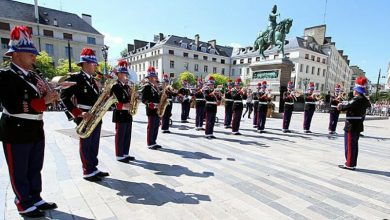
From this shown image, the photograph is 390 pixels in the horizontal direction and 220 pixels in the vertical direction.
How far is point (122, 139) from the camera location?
538cm

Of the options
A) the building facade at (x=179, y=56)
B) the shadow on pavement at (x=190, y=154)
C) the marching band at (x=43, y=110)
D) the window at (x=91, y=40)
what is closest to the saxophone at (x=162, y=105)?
the marching band at (x=43, y=110)

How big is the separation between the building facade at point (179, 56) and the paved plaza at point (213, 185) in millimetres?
49427

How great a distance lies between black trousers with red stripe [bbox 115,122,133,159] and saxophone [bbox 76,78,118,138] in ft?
3.23

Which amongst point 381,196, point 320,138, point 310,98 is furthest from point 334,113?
point 381,196

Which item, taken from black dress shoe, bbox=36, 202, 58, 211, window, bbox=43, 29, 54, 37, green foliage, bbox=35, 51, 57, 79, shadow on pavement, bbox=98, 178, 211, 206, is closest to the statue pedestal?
shadow on pavement, bbox=98, 178, 211, 206

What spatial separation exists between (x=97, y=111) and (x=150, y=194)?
5.74 ft

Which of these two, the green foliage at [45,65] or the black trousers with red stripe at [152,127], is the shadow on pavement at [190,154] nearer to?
the black trousers with red stripe at [152,127]

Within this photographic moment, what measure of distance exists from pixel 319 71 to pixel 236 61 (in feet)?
70.3

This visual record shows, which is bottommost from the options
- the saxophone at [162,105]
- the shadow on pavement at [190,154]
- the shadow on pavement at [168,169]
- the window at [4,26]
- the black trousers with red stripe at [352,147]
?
the shadow on pavement at [168,169]

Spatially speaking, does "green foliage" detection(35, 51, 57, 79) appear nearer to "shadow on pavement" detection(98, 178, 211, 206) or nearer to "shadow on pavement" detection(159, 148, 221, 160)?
"shadow on pavement" detection(159, 148, 221, 160)

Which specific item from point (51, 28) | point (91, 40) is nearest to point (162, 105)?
point (51, 28)

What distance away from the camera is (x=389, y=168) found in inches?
234

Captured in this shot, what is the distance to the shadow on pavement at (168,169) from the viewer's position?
15.9 feet

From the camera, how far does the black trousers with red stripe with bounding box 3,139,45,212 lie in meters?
2.92
